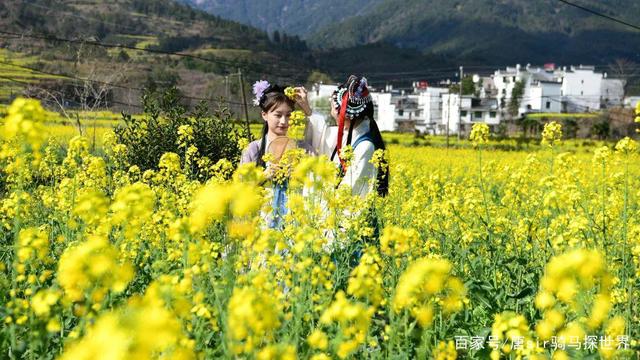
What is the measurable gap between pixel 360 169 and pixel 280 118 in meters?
0.75

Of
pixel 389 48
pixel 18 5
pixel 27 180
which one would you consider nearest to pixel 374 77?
pixel 389 48

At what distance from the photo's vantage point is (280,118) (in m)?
4.43

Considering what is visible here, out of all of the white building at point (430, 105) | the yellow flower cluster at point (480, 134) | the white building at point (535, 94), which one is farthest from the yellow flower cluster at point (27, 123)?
the white building at point (430, 105)

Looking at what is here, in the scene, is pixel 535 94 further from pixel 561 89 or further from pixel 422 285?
pixel 422 285

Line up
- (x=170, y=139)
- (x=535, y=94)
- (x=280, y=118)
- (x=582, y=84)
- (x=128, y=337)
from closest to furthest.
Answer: (x=128, y=337) → (x=280, y=118) → (x=170, y=139) → (x=535, y=94) → (x=582, y=84)

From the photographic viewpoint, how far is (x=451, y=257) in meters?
4.20

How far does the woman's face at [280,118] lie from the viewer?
4.41 m

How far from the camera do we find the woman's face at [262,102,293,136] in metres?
4.41

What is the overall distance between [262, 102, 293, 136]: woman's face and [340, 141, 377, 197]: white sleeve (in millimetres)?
627

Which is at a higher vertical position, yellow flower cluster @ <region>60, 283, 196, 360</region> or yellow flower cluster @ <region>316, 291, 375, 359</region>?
yellow flower cluster @ <region>60, 283, 196, 360</region>

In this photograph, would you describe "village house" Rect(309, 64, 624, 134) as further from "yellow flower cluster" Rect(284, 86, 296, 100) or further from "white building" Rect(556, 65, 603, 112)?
"yellow flower cluster" Rect(284, 86, 296, 100)

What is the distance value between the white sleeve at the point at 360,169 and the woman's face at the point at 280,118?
2.06ft

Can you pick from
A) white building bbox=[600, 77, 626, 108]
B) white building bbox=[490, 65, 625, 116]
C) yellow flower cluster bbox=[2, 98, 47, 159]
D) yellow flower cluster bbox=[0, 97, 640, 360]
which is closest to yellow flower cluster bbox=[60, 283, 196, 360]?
yellow flower cluster bbox=[0, 97, 640, 360]

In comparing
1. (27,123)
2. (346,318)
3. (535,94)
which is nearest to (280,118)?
(27,123)
